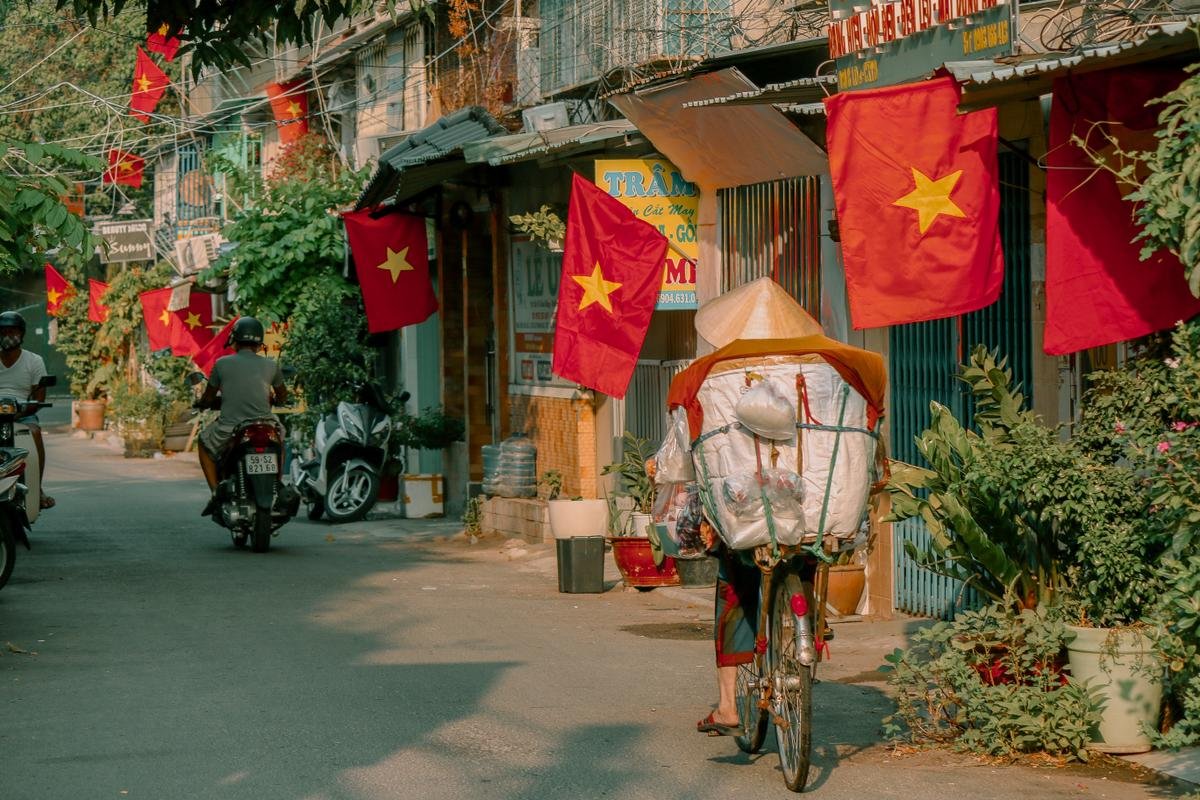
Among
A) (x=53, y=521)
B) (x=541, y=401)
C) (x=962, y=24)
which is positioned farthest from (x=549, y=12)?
(x=962, y=24)

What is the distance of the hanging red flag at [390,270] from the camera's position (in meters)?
18.1

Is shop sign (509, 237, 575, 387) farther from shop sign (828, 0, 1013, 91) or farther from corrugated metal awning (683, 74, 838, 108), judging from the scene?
corrugated metal awning (683, 74, 838, 108)

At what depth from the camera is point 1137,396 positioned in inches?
276

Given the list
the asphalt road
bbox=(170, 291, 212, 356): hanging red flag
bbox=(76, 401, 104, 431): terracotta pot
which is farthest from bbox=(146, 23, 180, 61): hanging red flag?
bbox=(76, 401, 104, 431): terracotta pot

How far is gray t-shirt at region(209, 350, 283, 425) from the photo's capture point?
1476 cm

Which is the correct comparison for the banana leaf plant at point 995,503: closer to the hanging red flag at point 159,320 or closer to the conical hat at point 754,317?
the conical hat at point 754,317

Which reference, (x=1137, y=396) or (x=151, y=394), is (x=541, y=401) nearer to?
(x=1137, y=396)

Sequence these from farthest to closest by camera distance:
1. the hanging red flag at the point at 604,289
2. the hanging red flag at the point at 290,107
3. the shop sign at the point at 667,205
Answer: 1. the hanging red flag at the point at 290,107
2. the shop sign at the point at 667,205
3. the hanging red flag at the point at 604,289

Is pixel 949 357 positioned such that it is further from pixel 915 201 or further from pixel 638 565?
pixel 638 565

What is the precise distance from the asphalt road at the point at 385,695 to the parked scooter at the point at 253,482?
0.49 metres

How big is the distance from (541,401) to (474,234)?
116 inches

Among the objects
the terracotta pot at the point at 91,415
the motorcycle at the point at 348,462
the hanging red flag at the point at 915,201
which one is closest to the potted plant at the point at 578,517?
the hanging red flag at the point at 915,201

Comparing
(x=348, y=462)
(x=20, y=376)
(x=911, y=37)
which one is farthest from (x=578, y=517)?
(x=348, y=462)

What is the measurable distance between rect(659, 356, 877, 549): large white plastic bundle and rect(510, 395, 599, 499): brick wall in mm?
9346
